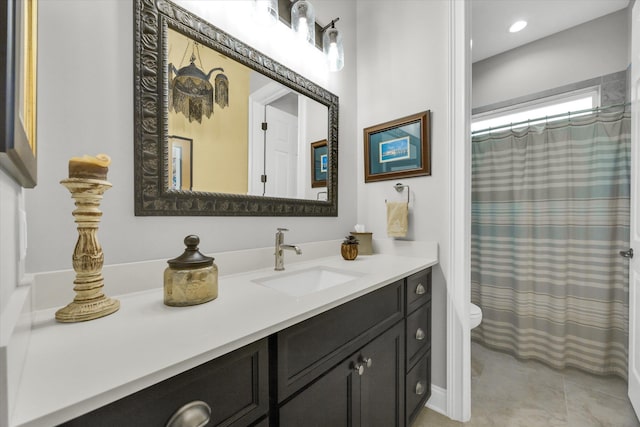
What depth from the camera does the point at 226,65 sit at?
3.70ft

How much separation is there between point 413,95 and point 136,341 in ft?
5.64

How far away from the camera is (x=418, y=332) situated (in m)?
1.32

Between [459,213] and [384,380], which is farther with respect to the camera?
[459,213]

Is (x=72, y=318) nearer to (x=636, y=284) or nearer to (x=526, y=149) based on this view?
(x=636, y=284)

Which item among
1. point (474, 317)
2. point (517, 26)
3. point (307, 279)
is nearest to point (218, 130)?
point (307, 279)

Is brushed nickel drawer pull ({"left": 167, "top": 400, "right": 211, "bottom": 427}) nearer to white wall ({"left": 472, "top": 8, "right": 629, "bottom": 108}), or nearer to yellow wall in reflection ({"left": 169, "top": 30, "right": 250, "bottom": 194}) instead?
yellow wall in reflection ({"left": 169, "top": 30, "right": 250, "bottom": 194})

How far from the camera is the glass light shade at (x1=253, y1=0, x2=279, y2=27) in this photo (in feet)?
3.85

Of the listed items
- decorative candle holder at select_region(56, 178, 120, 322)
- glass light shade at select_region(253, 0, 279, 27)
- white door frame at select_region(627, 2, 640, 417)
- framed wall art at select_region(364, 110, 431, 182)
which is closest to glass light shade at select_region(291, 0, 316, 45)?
glass light shade at select_region(253, 0, 279, 27)

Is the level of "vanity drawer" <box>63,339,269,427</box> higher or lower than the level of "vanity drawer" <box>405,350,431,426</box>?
higher

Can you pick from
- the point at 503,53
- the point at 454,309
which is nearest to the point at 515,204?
the point at 454,309

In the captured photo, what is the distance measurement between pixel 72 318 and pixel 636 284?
2.39 m

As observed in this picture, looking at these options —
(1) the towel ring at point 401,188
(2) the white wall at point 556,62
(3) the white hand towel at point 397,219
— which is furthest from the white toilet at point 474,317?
(2) the white wall at point 556,62

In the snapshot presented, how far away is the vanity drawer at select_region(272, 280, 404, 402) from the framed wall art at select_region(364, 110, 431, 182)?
798 millimetres

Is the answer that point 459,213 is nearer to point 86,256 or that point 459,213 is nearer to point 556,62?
point 86,256
